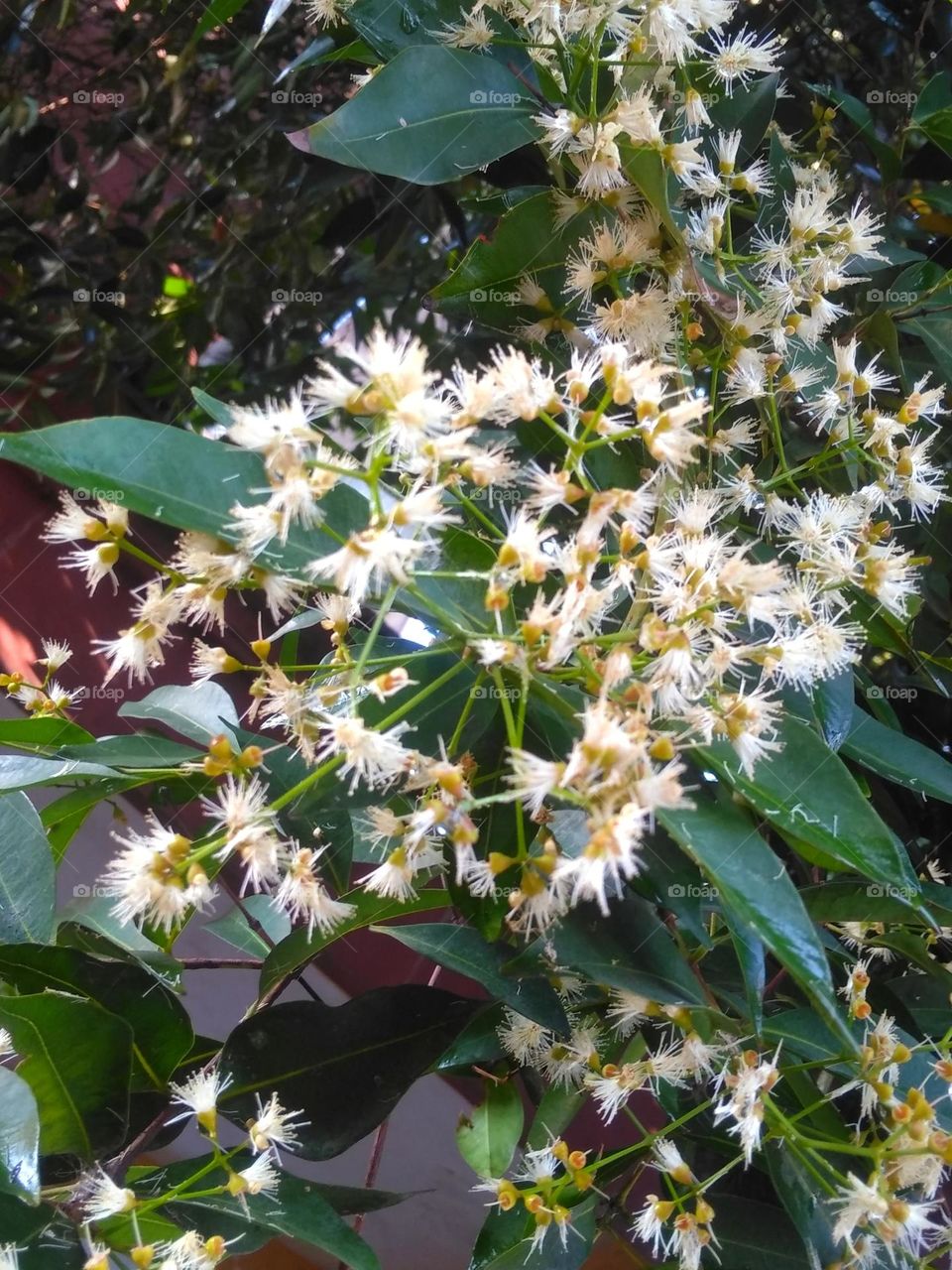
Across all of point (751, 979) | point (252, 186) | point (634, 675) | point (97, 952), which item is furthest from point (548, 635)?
point (252, 186)

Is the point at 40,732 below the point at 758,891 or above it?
below

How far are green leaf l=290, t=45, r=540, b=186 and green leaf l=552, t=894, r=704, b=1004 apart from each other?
0.43 metres

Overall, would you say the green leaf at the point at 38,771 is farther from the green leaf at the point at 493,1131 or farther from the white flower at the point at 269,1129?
the green leaf at the point at 493,1131

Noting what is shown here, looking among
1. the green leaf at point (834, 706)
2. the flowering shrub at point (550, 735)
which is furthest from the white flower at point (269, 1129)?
the green leaf at point (834, 706)

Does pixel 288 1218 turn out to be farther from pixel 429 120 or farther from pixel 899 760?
pixel 429 120

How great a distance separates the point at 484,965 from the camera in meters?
0.57

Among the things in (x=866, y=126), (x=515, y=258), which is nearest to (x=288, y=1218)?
(x=515, y=258)

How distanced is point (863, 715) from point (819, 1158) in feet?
1.02

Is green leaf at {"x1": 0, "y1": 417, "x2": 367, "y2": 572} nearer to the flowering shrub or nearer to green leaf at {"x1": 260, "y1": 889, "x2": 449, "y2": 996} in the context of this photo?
the flowering shrub

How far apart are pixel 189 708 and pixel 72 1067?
24 centimetres

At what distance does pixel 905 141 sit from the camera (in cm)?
92

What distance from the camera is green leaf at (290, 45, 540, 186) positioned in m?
0.54

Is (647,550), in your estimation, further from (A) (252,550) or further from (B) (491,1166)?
(B) (491,1166)

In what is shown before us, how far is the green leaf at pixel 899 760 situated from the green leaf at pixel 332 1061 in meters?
0.33
